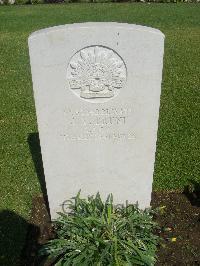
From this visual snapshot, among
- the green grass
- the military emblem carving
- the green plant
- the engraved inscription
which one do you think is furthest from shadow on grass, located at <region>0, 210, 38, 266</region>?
the military emblem carving

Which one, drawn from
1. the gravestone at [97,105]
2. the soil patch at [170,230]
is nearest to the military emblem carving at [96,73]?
the gravestone at [97,105]

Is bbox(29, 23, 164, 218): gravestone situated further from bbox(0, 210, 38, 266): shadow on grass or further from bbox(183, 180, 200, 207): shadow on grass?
bbox(183, 180, 200, 207): shadow on grass

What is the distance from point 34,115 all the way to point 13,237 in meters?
3.10

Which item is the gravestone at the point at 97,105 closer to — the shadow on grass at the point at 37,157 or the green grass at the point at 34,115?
the green grass at the point at 34,115

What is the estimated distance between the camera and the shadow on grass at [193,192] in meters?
4.71

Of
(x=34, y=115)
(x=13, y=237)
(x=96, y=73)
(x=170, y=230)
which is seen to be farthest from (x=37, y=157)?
(x=96, y=73)

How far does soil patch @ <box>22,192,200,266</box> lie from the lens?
4.00m

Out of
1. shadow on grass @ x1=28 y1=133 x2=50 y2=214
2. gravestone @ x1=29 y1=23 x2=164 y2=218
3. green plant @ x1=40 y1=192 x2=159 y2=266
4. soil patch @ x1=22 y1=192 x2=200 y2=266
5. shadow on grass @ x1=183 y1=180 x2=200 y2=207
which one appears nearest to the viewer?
gravestone @ x1=29 y1=23 x2=164 y2=218

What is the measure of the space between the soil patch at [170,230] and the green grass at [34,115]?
129 mm

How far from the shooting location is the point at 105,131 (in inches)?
149

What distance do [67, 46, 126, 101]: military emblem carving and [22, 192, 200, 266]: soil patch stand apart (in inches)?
64.0

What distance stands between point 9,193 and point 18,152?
1.01 meters

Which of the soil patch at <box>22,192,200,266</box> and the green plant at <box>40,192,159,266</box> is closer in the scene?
the green plant at <box>40,192,159,266</box>

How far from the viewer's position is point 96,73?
11.4 feet
